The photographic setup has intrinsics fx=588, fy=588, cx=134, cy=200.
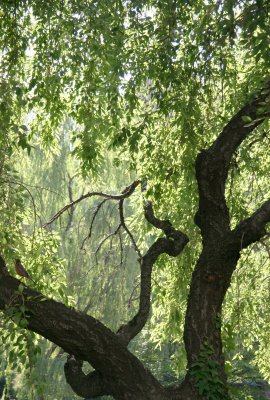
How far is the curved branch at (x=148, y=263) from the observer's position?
4410mm

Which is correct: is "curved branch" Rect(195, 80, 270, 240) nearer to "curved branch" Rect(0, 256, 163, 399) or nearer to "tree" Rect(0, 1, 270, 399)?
"tree" Rect(0, 1, 270, 399)

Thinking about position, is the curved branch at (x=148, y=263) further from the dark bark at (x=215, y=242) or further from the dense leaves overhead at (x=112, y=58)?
the dense leaves overhead at (x=112, y=58)

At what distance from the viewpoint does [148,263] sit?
472cm

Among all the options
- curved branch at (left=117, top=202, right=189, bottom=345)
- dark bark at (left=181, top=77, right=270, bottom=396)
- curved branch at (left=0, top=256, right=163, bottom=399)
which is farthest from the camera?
curved branch at (left=117, top=202, right=189, bottom=345)

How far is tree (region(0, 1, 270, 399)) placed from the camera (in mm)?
3762

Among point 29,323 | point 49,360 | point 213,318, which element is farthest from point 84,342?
→ point 49,360

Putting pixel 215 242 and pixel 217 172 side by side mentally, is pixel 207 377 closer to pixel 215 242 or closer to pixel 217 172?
pixel 215 242

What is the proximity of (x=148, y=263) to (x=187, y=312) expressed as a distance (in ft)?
2.04

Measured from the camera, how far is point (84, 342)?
3754 millimetres

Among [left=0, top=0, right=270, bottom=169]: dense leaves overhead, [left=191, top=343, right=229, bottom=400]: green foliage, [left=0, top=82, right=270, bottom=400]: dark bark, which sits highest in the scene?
[left=0, top=0, right=270, bottom=169]: dense leaves overhead

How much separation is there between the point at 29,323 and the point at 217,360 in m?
1.36

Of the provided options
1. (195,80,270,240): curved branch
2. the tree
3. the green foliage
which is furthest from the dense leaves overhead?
the green foliage

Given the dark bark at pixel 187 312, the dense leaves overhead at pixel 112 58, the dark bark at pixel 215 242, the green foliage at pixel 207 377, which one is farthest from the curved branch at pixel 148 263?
the dense leaves overhead at pixel 112 58

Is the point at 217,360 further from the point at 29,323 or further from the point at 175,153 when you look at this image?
the point at 175,153
